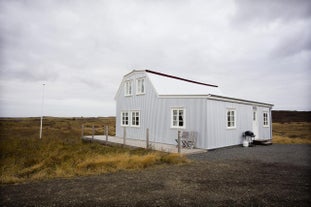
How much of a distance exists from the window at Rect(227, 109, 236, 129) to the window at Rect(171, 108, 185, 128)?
3221 millimetres

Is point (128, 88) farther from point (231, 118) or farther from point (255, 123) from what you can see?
point (255, 123)

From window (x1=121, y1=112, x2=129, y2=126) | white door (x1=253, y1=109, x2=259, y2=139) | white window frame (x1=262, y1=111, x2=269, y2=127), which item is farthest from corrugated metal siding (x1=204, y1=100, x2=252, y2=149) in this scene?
window (x1=121, y1=112, x2=129, y2=126)

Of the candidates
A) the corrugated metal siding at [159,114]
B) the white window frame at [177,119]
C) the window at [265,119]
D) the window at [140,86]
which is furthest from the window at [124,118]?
the window at [265,119]

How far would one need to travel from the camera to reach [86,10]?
480 inches

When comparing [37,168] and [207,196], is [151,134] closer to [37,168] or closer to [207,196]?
[37,168]

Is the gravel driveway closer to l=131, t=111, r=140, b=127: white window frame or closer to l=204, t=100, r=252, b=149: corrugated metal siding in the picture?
l=204, t=100, r=252, b=149: corrugated metal siding

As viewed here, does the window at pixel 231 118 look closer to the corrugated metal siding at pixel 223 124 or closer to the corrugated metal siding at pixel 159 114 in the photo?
the corrugated metal siding at pixel 223 124

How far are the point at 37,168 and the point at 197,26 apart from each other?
46.4 feet

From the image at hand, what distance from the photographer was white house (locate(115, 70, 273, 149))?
1223 centimetres

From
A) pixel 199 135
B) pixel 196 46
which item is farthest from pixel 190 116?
pixel 196 46

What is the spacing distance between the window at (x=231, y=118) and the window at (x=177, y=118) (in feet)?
10.6

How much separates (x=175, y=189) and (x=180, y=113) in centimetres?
839

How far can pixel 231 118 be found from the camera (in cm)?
1383

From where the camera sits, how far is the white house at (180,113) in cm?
1223
